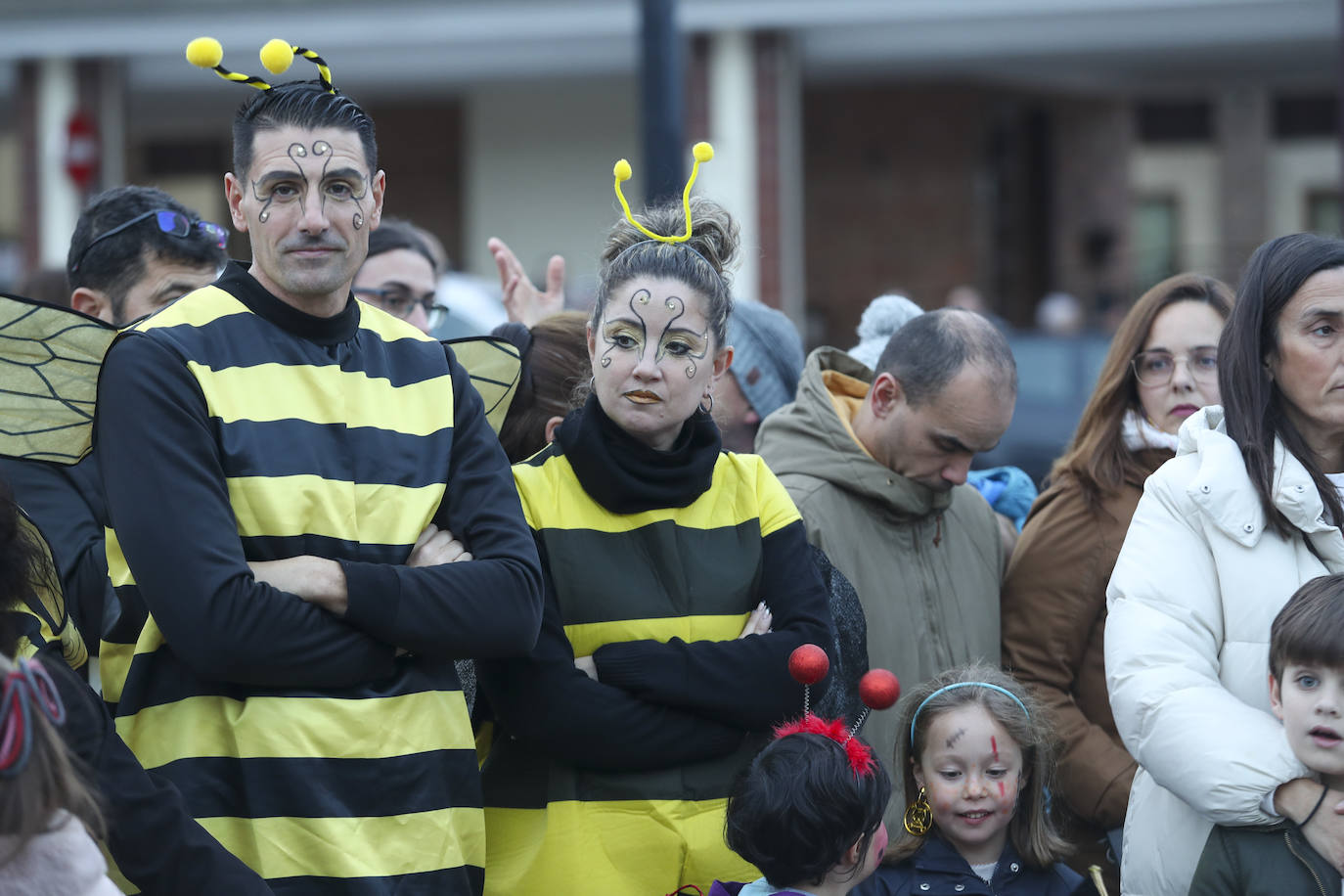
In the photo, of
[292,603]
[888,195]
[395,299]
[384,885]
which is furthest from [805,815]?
[888,195]

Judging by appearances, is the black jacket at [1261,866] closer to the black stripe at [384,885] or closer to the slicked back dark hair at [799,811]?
the slicked back dark hair at [799,811]

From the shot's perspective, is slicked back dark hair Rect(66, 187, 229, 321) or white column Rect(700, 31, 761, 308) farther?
white column Rect(700, 31, 761, 308)

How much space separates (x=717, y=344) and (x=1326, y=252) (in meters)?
1.27

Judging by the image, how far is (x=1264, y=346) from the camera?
10.6 ft

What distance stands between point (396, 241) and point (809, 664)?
2431 mm

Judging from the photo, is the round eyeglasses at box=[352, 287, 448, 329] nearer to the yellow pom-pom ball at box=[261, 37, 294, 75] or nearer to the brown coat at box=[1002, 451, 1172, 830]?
the yellow pom-pom ball at box=[261, 37, 294, 75]

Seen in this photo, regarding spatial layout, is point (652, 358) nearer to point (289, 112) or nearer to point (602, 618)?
point (602, 618)

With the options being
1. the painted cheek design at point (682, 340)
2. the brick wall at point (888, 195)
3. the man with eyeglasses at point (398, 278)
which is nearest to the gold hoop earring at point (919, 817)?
the painted cheek design at point (682, 340)

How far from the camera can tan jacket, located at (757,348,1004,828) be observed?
3631 mm

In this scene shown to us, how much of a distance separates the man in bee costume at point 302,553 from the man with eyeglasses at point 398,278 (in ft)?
5.74

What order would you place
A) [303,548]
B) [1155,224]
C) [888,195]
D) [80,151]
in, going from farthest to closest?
[1155,224] → [888,195] → [80,151] → [303,548]

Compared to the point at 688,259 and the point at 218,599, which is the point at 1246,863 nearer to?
the point at 688,259

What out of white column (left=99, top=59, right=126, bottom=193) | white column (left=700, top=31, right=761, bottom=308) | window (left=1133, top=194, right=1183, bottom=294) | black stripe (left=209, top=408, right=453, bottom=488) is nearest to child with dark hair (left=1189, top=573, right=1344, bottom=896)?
black stripe (left=209, top=408, right=453, bottom=488)

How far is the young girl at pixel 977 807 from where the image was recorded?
10.6 ft
